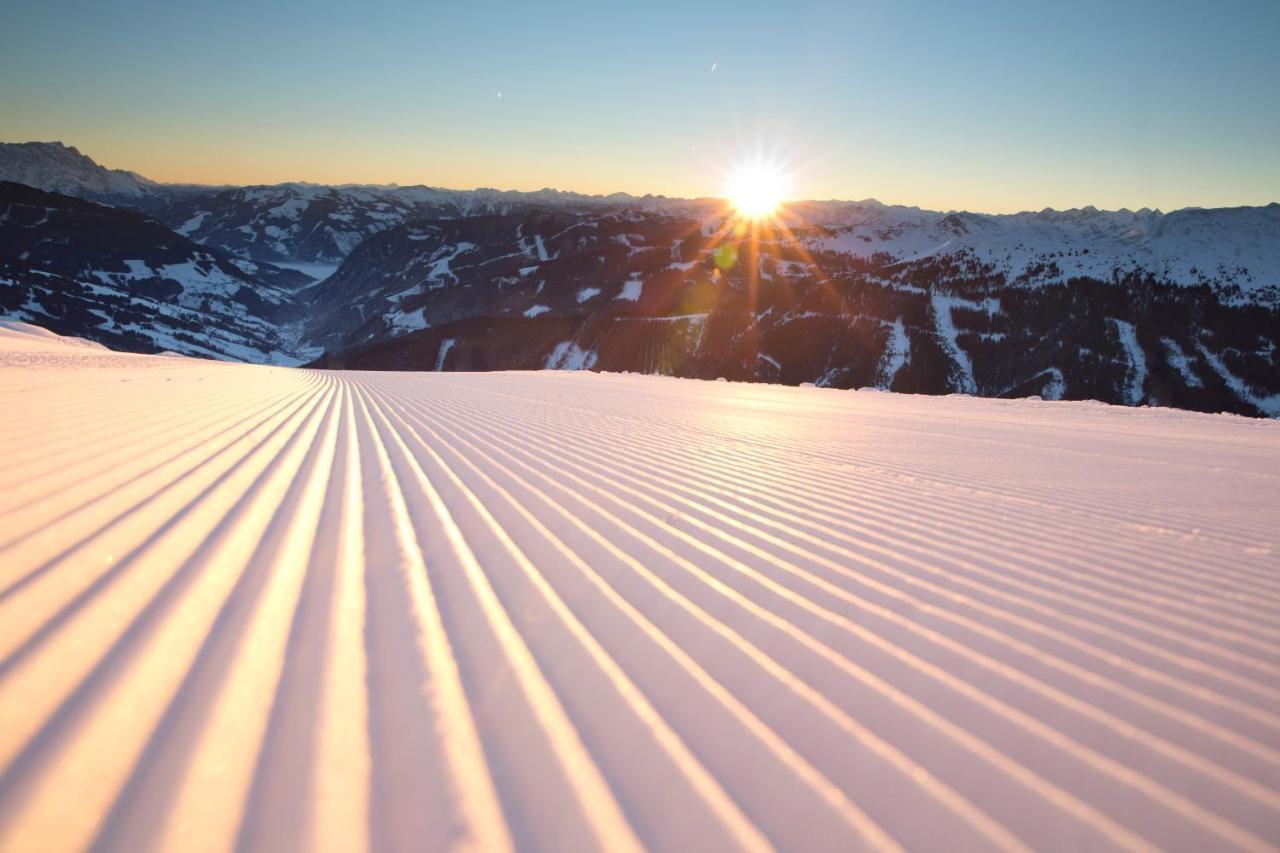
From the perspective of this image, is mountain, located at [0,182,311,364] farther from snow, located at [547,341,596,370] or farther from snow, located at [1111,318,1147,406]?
snow, located at [1111,318,1147,406]

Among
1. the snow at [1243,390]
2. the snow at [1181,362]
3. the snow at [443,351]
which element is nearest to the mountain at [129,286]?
the snow at [443,351]

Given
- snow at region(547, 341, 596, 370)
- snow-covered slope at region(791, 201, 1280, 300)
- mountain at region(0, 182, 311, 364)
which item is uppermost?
mountain at region(0, 182, 311, 364)

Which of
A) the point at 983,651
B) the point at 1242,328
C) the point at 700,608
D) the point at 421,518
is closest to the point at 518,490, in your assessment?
the point at 421,518

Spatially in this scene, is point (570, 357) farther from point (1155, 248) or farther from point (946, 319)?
point (1155, 248)

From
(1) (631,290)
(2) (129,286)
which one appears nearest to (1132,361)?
(1) (631,290)

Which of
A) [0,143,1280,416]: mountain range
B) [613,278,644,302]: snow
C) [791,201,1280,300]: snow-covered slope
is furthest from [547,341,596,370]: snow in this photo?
[791,201,1280,300]: snow-covered slope

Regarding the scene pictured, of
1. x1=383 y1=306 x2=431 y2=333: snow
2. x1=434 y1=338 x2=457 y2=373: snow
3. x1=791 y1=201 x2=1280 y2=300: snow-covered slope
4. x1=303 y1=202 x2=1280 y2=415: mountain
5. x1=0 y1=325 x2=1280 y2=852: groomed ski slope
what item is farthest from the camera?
x1=383 y1=306 x2=431 y2=333: snow

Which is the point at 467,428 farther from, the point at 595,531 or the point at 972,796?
the point at 972,796
